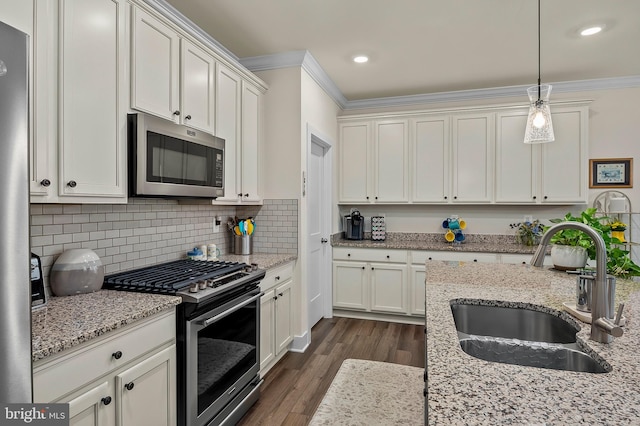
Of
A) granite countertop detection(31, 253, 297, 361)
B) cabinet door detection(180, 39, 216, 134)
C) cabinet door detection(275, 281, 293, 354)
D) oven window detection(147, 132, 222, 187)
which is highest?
cabinet door detection(180, 39, 216, 134)

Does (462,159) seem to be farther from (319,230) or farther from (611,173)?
(319,230)

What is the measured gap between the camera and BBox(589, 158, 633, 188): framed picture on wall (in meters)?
3.90

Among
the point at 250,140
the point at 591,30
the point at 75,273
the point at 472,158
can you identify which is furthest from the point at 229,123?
the point at 591,30

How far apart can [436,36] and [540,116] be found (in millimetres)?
1263

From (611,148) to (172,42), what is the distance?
4.49 metres

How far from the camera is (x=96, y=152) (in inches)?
66.4

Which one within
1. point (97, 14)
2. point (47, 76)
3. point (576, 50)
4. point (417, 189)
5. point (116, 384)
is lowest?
point (116, 384)

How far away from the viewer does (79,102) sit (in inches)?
62.9

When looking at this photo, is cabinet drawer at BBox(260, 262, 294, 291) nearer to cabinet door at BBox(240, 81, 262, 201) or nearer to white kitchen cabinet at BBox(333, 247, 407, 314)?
cabinet door at BBox(240, 81, 262, 201)

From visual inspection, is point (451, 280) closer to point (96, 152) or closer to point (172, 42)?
point (96, 152)

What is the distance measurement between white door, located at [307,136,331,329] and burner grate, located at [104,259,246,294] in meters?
1.40

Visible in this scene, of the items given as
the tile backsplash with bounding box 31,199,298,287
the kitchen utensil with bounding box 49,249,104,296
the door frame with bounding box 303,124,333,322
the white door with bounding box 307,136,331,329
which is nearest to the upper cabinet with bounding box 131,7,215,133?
the tile backsplash with bounding box 31,199,298,287

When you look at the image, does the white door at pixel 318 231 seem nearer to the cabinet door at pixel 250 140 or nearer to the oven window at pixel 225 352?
the cabinet door at pixel 250 140

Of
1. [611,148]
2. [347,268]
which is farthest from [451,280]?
[611,148]
